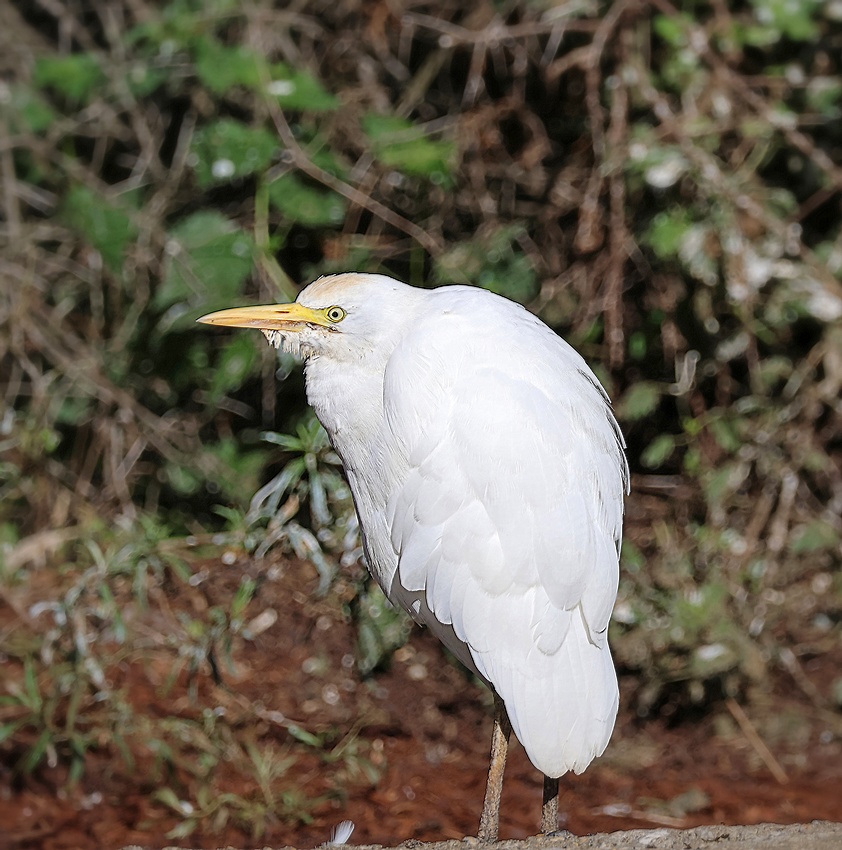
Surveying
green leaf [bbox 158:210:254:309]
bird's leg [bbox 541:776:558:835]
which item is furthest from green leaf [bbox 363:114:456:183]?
bird's leg [bbox 541:776:558:835]

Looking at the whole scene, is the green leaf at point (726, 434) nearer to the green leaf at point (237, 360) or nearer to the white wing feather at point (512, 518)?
the green leaf at point (237, 360)

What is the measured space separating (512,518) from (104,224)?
2550 mm

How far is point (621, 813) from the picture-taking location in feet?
10.8

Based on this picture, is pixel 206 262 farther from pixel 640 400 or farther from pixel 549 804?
pixel 549 804

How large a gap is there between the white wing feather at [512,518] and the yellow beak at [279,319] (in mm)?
198

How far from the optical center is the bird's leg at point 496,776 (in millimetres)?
2400

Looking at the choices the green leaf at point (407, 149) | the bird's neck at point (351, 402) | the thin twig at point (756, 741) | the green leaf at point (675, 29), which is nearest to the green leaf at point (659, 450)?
the thin twig at point (756, 741)

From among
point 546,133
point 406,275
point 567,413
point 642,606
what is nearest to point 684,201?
point 546,133

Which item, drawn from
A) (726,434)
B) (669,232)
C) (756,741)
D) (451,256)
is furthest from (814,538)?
(451,256)

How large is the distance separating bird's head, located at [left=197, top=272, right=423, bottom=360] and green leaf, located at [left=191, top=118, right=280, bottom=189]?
1.66m

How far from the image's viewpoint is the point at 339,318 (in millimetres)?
2293

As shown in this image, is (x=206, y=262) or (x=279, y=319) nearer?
(x=279, y=319)

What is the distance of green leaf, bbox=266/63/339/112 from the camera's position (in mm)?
3863

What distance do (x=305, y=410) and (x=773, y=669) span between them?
1889 millimetres
